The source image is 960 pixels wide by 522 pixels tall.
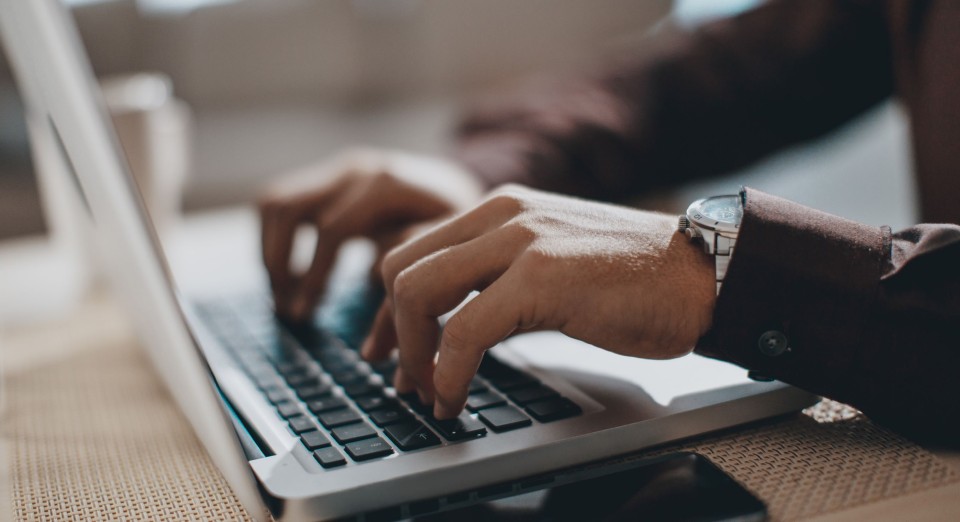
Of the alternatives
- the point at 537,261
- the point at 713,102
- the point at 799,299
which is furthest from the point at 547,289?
the point at 713,102

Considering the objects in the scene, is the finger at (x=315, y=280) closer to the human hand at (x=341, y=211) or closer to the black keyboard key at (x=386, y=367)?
the human hand at (x=341, y=211)

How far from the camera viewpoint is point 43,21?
0.36 metres

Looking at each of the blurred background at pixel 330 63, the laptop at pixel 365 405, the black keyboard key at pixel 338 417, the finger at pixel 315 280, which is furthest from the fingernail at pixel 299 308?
the blurred background at pixel 330 63

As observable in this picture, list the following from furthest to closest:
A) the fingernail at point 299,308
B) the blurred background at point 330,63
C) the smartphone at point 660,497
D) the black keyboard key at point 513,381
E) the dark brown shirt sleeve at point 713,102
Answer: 1. the blurred background at point 330,63
2. the dark brown shirt sleeve at point 713,102
3. the fingernail at point 299,308
4. the black keyboard key at point 513,381
5. the smartphone at point 660,497

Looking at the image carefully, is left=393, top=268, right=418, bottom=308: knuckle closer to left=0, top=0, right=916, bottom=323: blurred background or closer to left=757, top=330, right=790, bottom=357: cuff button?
left=757, top=330, right=790, bottom=357: cuff button

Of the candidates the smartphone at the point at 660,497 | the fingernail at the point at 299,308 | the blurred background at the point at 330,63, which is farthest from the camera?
the blurred background at the point at 330,63

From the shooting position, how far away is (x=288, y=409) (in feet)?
1.36

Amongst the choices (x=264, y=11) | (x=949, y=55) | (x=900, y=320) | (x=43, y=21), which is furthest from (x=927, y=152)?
(x=264, y=11)

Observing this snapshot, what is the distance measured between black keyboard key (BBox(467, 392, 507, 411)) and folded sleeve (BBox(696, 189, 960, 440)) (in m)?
0.11

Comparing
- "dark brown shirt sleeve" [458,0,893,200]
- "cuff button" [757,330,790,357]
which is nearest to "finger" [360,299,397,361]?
"cuff button" [757,330,790,357]

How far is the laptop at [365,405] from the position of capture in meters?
0.32

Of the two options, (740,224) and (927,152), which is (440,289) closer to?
(740,224)

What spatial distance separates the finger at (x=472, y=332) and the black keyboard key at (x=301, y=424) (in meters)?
0.06

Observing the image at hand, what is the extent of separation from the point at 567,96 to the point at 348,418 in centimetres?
65
